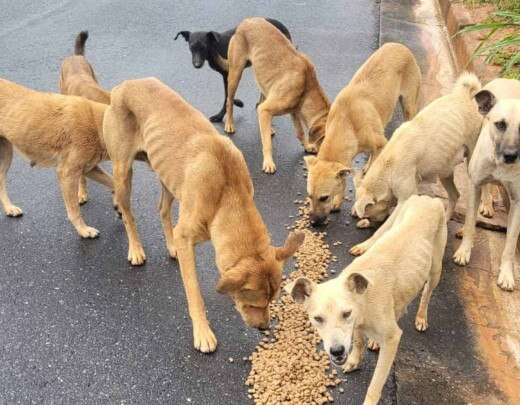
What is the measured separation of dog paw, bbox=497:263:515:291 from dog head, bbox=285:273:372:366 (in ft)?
6.40

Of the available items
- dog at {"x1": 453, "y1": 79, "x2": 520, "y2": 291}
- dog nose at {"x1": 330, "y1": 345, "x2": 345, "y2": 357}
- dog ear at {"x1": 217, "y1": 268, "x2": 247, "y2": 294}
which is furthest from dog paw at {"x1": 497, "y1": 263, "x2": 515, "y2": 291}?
dog ear at {"x1": 217, "y1": 268, "x2": 247, "y2": 294}

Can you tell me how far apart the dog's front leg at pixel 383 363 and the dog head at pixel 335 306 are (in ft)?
1.01

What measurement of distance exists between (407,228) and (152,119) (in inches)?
90.1

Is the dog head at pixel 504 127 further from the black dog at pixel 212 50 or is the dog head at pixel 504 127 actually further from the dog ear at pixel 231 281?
the black dog at pixel 212 50

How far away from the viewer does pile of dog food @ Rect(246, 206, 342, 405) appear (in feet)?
12.0

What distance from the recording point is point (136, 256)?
4902mm

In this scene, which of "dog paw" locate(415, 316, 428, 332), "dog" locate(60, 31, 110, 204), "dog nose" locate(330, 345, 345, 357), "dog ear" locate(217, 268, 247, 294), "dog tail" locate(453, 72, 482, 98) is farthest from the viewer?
"dog" locate(60, 31, 110, 204)

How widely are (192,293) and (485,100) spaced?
2.92 meters

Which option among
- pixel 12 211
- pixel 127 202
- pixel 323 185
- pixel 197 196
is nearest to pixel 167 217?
pixel 127 202

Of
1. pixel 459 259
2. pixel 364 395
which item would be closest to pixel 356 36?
pixel 459 259

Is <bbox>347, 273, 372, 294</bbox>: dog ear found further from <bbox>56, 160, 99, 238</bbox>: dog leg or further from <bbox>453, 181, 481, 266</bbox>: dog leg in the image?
<bbox>56, 160, 99, 238</bbox>: dog leg

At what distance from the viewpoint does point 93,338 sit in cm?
414

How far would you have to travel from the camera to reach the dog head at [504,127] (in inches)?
164

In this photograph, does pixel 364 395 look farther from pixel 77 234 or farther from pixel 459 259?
pixel 77 234
